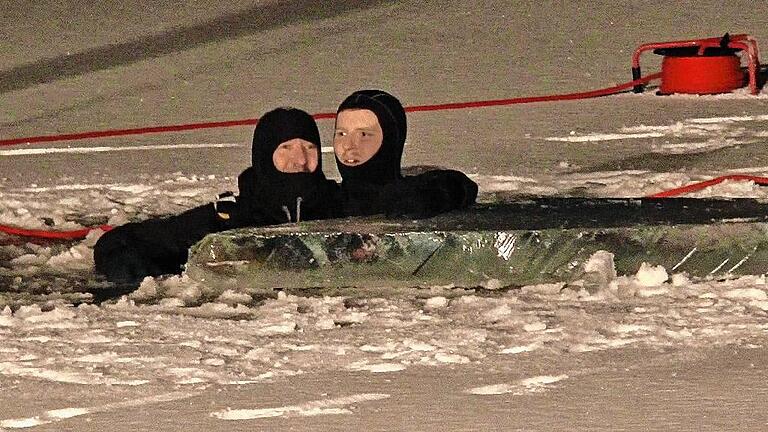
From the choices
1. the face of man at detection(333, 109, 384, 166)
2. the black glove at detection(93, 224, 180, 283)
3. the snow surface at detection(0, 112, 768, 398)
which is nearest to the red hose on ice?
the snow surface at detection(0, 112, 768, 398)

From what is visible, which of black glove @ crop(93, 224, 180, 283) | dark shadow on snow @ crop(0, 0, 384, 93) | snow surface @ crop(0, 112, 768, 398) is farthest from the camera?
dark shadow on snow @ crop(0, 0, 384, 93)

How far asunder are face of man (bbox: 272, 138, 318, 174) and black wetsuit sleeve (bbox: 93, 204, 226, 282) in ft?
1.00

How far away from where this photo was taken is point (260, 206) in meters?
5.93

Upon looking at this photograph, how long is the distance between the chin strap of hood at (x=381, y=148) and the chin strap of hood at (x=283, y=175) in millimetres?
141

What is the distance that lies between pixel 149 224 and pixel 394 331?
132cm

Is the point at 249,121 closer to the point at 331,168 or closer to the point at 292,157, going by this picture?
the point at 331,168

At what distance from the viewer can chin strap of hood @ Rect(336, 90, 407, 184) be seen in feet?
19.3

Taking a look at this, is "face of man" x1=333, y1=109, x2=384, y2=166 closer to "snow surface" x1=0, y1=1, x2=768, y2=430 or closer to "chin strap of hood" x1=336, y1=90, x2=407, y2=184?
"chin strap of hood" x1=336, y1=90, x2=407, y2=184

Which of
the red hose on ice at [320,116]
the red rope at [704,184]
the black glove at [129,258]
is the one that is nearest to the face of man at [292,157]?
the black glove at [129,258]

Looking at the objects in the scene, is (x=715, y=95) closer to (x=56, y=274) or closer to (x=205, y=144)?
(x=205, y=144)

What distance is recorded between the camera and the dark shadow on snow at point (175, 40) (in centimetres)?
1168

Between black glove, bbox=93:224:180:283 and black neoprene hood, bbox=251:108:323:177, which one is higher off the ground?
black neoprene hood, bbox=251:108:323:177

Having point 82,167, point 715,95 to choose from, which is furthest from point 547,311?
point 715,95

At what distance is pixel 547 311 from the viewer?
5.08m
